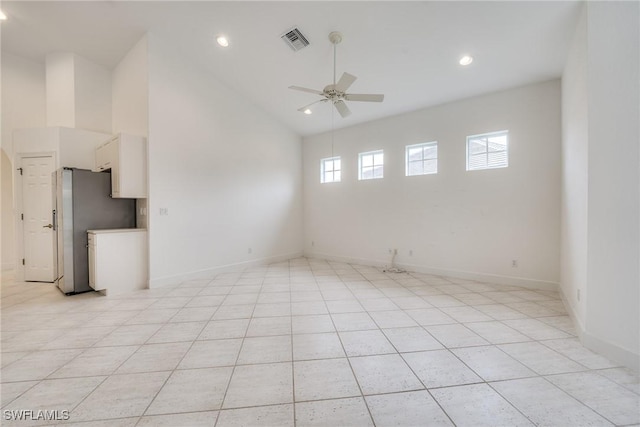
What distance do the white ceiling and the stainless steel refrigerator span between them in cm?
230

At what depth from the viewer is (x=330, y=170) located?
21.1ft

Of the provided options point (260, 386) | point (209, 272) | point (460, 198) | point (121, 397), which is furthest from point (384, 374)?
point (209, 272)

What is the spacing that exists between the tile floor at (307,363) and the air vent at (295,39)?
3674 millimetres

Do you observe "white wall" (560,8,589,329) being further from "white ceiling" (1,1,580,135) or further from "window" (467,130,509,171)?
"window" (467,130,509,171)

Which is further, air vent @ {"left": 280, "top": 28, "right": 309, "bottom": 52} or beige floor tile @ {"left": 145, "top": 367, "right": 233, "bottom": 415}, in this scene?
air vent @ {"left": 280, "top": 28, "right": 309, "bottom": 52}

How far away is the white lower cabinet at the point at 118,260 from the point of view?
3.52 meters

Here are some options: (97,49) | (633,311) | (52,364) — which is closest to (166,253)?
(52,364)

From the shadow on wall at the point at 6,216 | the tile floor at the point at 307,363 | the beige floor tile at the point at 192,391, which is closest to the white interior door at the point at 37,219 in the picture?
the tile floor at the point at 307,363

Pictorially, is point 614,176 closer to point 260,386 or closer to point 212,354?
point 260,386

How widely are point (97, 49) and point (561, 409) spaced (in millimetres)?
7250

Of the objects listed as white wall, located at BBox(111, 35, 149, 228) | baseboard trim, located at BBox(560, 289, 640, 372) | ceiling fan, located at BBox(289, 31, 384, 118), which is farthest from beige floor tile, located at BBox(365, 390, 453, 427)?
white wall, located at BBox(111, 35, 149, 228)

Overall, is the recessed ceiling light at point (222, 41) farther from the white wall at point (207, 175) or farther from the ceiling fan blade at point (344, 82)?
the ceiling fan blade at point (344, 82)

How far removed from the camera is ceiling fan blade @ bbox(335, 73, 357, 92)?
285 centimetres

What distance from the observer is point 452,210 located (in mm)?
4578
